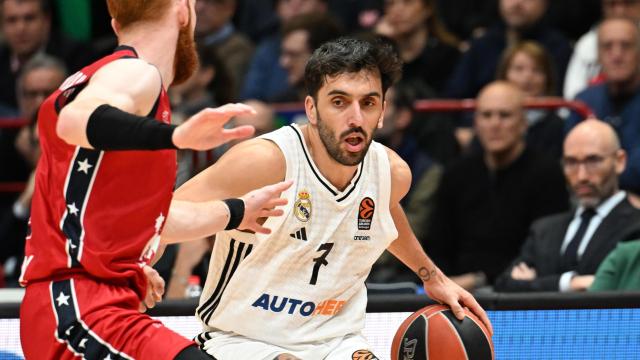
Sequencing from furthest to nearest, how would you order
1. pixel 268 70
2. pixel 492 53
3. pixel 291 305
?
pixel 268 70
pixel 492 53
pixel 291 305

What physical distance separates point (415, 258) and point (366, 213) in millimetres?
405

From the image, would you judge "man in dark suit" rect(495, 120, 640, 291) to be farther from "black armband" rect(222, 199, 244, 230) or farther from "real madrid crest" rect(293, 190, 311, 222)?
"black armband" rect(222, 199, 244, 230)

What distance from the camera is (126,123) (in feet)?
12.3

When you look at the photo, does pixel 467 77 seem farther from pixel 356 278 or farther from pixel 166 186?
pixel 166 186

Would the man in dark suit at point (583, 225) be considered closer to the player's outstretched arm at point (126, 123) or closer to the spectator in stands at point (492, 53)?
the spectator in stands at point (492, 53)

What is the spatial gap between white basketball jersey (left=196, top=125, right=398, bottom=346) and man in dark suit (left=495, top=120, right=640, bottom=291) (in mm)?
2270

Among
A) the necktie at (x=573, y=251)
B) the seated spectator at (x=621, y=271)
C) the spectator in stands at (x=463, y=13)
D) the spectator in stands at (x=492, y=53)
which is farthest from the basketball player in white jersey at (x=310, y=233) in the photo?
the spectator in stands at (x=463, y=13)

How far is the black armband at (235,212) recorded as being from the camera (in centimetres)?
433

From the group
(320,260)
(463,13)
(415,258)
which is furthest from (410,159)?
(320,260)

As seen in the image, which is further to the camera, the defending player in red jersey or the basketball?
the basketball

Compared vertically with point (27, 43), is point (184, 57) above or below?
above

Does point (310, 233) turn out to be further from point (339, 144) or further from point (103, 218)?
point (103, 218)

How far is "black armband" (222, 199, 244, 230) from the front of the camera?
4.33 metres

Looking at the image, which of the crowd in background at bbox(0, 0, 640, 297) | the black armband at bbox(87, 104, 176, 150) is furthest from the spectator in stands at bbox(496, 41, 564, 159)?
the black armband at bbox(87, 104, 176, 150)
